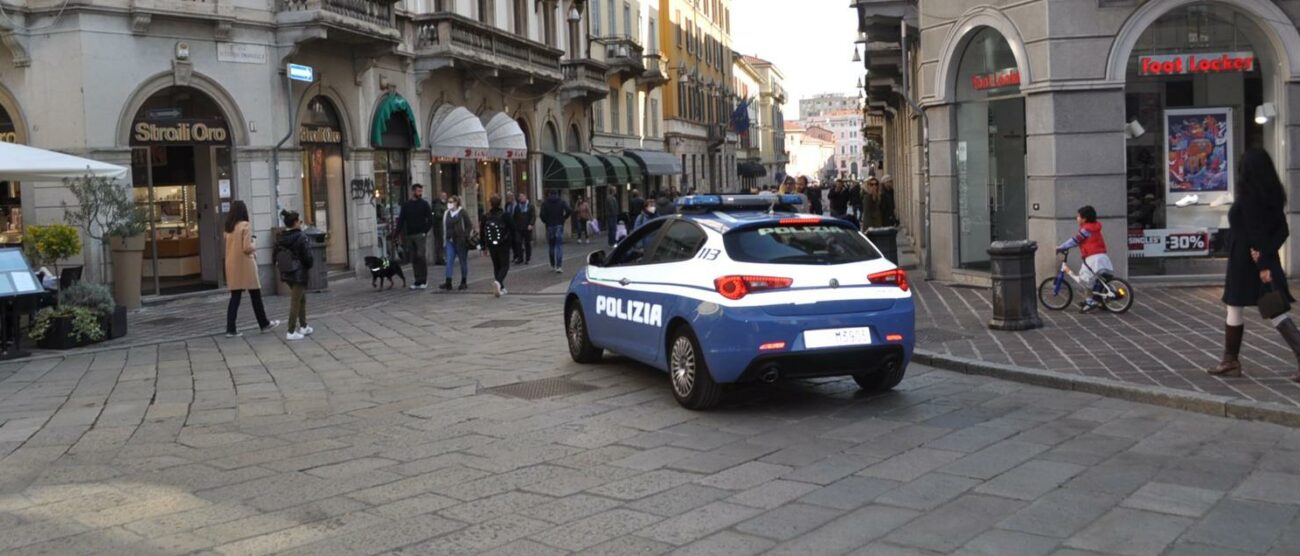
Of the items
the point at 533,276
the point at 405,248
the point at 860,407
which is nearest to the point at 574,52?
the point at 405,248

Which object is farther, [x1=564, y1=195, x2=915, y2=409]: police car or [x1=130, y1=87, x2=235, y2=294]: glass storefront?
[x1=130, y1=87, x2=235, y2=294]: glass storefront

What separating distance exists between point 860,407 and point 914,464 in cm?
193

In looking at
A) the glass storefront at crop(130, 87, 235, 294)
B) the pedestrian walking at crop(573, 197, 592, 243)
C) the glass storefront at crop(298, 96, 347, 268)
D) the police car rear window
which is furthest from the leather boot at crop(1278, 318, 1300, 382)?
A: the pedestrian walking at crop(573, 197, 592, 243)

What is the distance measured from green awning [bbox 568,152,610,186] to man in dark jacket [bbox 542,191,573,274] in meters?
11.7

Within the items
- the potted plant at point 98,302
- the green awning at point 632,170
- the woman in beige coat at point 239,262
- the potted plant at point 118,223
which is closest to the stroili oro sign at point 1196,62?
the woman in beige coat at point 239,262

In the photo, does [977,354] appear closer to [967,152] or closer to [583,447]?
[583,447]

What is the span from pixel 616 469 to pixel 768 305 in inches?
75.5

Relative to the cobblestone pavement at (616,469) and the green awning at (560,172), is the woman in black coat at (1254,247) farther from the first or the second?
the green awning at (560,172)

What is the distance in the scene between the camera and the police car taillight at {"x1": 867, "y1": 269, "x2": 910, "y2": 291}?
28.9 ft

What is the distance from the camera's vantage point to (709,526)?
5793mm

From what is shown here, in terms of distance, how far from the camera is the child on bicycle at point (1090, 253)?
44.0 ft

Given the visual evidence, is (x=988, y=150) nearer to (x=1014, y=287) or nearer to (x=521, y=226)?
(x=1014, y=287)

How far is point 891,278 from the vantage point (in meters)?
8.89

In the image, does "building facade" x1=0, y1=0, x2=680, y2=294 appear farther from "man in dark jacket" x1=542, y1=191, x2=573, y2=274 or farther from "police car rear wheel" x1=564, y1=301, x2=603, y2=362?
"police car rear wheel" x1=564, y1=301, x2=603, y2=362
